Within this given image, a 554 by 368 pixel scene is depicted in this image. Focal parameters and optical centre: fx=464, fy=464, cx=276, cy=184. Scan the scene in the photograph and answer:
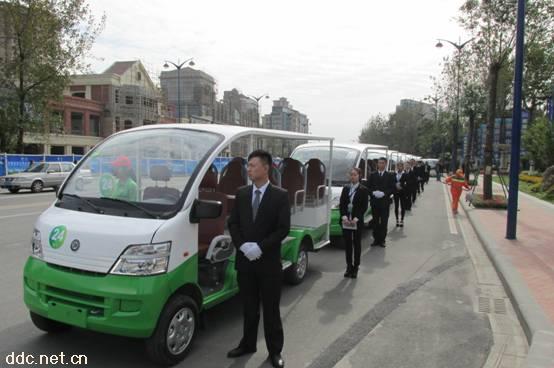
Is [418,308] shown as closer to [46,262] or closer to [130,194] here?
[130,194]

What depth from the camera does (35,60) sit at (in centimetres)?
2861

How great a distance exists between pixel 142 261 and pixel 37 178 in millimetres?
21728

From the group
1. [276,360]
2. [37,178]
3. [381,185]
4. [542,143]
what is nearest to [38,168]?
[37,178]

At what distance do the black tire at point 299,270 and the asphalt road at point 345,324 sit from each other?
0.38 feet

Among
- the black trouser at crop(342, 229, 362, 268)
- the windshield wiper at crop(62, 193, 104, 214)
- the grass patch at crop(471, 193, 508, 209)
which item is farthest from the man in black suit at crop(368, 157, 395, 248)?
the grass patch at crop(471, 193, 508, 209)

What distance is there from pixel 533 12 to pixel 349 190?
1465 centimetres

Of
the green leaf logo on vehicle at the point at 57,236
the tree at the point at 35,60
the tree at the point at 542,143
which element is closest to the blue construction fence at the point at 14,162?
the tree at the point at 35,60

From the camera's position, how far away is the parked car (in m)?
21.9

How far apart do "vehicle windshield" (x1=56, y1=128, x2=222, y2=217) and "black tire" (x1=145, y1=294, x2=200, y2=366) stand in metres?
0.82

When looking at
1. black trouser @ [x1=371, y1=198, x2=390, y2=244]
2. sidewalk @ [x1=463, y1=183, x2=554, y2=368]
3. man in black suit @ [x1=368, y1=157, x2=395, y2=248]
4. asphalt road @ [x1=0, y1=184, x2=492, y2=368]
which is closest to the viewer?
asphalt road @ [x1=0, y1=184, x2=492, y2=368]

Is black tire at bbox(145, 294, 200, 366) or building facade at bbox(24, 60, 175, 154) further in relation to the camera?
Answer: building facade at bbox(24, 60, 175, 154)

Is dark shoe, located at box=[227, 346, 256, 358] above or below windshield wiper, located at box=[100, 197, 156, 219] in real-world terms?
below

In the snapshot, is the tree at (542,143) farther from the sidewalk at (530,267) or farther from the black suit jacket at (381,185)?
the black suit jacket at (381,185)

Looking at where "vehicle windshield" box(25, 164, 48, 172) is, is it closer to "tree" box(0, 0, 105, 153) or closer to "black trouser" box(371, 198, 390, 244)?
"tree" box(0, 0, 105, 153)
